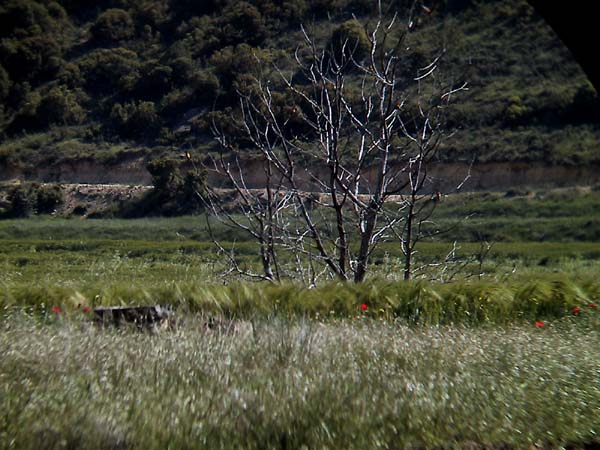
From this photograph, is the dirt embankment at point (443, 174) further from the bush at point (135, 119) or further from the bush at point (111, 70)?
the bush at point (111, 70)

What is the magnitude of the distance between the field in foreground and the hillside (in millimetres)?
20275

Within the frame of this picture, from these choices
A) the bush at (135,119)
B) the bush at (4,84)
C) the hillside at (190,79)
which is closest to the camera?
the hillside at (190,79)

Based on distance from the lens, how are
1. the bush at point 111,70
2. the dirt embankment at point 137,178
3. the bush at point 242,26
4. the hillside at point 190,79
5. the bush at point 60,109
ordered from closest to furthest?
the bush at point 242,26 < the hillside at point 190,79 < the bush at point 111,70 < the dirt embankment at point 137,178 < the bush at point 60,109

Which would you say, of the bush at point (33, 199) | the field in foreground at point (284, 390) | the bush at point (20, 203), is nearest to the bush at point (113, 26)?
the bush at point (33, 199)

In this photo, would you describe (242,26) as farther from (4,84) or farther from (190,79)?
(4,84)

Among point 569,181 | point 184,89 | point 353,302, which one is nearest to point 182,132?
point 184,89

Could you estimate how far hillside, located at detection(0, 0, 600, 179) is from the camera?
2844cm

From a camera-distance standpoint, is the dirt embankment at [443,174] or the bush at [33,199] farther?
the dirt embankment at [443,174]

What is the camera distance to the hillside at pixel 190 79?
28.4 metres

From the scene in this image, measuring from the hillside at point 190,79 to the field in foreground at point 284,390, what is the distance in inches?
798

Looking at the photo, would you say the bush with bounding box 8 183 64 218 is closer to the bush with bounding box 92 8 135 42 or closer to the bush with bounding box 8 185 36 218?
the bush with bounding box 8 185 36 218

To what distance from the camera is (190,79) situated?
27.7 metres

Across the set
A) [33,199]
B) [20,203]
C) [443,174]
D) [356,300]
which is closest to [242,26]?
[443,174]

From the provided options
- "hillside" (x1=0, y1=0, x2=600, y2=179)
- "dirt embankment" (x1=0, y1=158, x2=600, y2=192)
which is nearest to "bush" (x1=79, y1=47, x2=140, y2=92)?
"hillside" (x1=0, y1=0, x2=600, y2=179)
